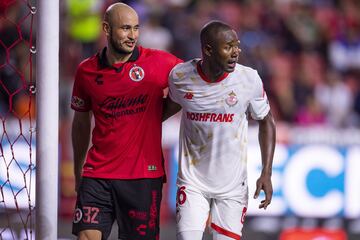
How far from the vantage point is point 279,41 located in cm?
1318

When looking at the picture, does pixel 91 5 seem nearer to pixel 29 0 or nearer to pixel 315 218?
pixel 315 218

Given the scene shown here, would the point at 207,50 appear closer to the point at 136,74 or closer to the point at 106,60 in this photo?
the point at 136,74

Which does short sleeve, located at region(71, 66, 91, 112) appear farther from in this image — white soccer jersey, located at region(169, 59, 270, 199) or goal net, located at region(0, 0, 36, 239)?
goal net, located at region(0, 0, 36, 239)

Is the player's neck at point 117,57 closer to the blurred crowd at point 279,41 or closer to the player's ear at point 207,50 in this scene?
the player's ear at point 207,50

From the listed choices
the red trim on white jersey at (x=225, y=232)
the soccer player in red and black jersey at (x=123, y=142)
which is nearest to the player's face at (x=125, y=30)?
the soccer player in red and black jersey at (x=123, y=142)

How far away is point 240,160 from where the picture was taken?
5.74m

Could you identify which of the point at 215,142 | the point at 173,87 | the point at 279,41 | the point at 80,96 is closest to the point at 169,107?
the point at 173,87

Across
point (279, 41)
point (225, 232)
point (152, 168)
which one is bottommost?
point (225, 232)

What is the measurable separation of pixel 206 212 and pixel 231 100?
2.16ft

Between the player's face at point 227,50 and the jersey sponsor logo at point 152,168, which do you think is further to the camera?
the jersey sponsor logo at point 152,168

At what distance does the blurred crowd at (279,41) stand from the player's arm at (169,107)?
4343 millimetres

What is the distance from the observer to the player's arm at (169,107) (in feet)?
19.1

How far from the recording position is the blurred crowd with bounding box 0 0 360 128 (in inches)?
462

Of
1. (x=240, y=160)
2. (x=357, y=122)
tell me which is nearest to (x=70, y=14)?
(x=357, y=122)
